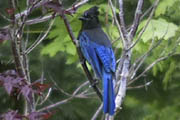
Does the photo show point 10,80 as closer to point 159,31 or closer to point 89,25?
point 89,25

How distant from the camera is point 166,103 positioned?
7.79 metres

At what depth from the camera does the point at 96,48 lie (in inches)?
175

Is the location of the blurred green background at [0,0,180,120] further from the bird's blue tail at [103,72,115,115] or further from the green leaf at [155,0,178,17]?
the bird's blue tail at [103,72,115,115]

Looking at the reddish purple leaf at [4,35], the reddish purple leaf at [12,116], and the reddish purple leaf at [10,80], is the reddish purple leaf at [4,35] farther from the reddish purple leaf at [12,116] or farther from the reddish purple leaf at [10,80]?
the reddish purple leaf at [12,116]

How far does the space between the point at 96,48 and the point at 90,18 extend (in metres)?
0.29

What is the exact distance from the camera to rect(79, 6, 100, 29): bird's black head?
442cm

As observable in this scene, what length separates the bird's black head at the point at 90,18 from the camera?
4.42 meters

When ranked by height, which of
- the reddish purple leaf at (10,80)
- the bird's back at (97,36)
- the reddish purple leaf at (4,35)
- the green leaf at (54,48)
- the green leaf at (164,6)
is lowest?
the green leaf at (54,48)

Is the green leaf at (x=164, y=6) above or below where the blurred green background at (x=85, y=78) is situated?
above

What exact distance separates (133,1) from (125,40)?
111 inches

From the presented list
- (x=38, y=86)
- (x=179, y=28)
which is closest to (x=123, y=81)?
(x=38, y=86)

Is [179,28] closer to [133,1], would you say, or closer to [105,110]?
[133,1]

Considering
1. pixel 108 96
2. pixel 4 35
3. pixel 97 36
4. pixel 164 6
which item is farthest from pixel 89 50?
pixel 164 6

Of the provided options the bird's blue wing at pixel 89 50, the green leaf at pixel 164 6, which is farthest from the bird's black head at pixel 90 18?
the green leaf at pixel 164 6
